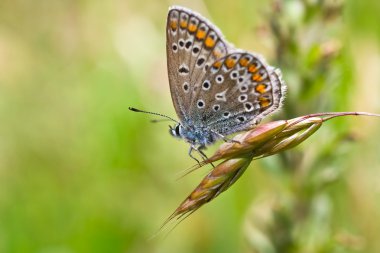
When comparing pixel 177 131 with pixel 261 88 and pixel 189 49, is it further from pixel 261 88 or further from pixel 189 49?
pixel 261 88

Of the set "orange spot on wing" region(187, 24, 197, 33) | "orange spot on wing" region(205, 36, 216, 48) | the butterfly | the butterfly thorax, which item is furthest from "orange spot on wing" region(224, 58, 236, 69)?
the butterfly thorax

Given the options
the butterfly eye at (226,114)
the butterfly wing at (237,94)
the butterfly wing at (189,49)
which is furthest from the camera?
the butterfly eye at (226,114)

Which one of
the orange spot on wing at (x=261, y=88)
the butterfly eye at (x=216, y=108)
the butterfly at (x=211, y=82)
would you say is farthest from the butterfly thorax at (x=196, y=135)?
the orange spot on wing at (x=261, y=88)

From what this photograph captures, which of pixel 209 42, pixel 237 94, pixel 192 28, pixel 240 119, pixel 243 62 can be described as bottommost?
pixel 240 119

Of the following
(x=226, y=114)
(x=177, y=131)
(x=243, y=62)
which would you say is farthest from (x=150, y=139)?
(x=243, y=62)

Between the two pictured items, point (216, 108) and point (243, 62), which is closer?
point (243, 62)

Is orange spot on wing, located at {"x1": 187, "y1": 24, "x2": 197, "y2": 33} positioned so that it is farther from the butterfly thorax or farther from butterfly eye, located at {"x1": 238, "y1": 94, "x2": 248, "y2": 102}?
the butterfly thorax

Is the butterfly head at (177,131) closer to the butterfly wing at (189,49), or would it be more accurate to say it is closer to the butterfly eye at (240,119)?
the butterfly wing at (189,49)
